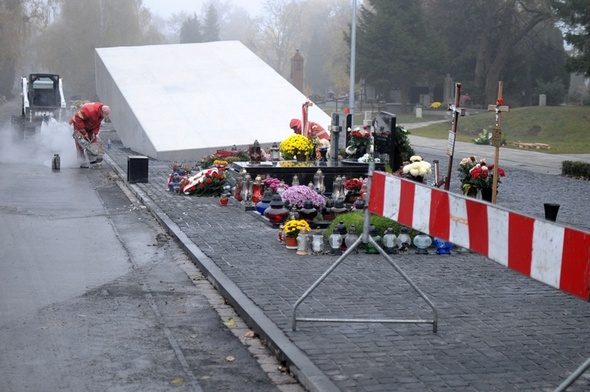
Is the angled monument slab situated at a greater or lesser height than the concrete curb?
greater

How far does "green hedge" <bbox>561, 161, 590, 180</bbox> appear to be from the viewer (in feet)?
94.2

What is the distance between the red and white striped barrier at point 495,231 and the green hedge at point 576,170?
20463 millimetres

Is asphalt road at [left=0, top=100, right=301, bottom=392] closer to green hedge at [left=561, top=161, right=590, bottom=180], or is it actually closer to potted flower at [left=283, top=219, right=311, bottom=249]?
potted flower at [left=283, top=219, right=311, bottom=249]

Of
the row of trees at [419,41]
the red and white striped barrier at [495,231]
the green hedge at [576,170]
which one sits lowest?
the green hedge at [576,170]

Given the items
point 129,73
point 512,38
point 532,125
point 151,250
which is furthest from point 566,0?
point 151,250

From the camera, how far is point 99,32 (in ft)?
288

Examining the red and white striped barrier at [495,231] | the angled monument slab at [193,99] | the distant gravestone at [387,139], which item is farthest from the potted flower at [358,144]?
the red and white striped barrier at [495,231]

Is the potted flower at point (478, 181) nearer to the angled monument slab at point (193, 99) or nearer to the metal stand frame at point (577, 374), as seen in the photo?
the metal stand frame at point (577, 374)

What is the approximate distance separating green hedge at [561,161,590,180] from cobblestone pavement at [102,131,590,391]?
49.8ft

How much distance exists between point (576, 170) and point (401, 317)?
20.5m

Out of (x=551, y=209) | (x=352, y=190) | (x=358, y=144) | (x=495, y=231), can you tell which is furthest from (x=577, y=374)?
(x=358, y=144)

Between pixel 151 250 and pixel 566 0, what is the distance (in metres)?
42.4

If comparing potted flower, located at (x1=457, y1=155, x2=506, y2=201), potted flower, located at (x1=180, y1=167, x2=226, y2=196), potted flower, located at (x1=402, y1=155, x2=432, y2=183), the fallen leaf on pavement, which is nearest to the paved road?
the fallen leaf on pavement

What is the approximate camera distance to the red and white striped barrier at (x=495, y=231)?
6516 mm
